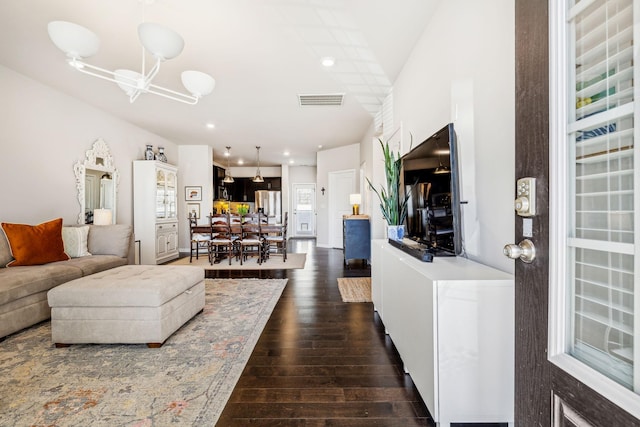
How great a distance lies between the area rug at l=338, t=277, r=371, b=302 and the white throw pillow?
3.28 metres

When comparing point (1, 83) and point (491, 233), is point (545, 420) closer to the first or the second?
point (491, 233)

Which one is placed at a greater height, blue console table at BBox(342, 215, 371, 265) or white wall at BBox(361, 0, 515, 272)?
white wall at BBox(361, 0, 515, 272)

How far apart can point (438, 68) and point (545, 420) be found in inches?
91.0

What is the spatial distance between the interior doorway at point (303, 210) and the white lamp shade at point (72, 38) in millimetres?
8530

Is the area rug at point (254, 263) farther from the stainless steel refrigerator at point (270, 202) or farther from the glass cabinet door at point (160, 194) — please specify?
the stainless steel refrigerator at point (270, 202)

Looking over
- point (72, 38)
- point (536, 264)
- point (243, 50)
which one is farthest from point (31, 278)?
point (536, 264)

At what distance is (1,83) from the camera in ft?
10.4

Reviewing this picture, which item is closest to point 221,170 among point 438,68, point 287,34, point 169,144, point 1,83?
point 169,144

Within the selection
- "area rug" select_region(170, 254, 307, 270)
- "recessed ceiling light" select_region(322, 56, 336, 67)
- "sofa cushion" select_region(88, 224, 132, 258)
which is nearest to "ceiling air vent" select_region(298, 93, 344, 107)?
"recessed ceiling light" select_region(322, 56, 336, 67)

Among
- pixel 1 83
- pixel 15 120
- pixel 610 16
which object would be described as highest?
pixel 1 83

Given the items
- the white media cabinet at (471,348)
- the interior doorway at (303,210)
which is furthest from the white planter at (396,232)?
the interior doorway at (303,210)

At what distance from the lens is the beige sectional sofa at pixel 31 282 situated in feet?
7.65

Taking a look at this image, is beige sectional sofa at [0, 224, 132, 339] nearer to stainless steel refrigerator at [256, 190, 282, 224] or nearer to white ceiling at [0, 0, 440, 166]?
white ceiling at [0, 0, 440, 166]

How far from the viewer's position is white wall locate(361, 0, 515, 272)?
4.75 feet
